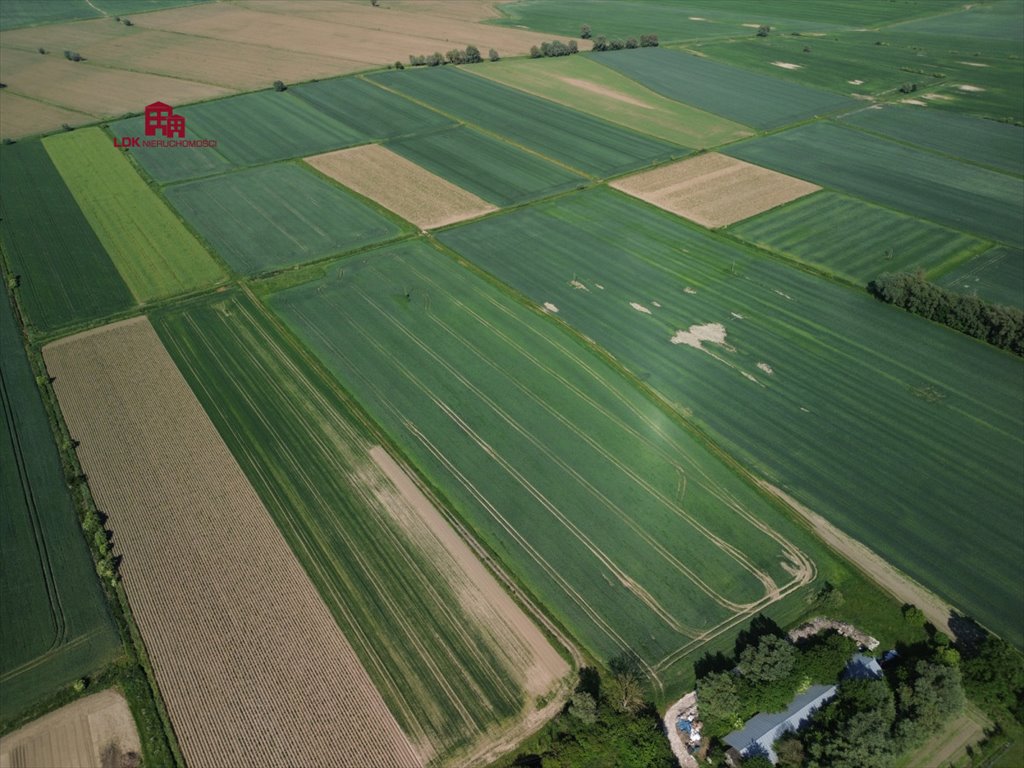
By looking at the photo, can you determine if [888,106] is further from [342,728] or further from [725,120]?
[342,728]

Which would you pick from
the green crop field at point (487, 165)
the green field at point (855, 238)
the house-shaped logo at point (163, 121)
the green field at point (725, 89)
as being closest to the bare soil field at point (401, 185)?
the green crop field at point (487, 165)

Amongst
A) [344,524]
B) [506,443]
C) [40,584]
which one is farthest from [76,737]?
[506,443]

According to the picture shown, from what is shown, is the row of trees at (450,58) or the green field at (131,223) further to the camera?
the row of trees at (450,58)

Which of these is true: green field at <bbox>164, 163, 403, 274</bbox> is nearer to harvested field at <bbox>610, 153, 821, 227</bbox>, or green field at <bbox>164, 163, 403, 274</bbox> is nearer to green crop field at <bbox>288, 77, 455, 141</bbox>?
green crop field at <bbox>288, 77, 455, 141</bbox>

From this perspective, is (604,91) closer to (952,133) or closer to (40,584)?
(952,133)

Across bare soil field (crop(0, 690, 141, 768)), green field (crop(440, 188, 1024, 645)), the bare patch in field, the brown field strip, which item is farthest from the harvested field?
bare soil field (crop(0, 690, 141, 768))

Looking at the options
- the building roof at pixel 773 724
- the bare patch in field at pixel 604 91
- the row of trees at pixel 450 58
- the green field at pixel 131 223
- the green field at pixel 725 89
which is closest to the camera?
the building roof at pixel 773 724

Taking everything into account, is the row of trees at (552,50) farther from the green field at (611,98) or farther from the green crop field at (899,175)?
the green crop field at (899,175)
